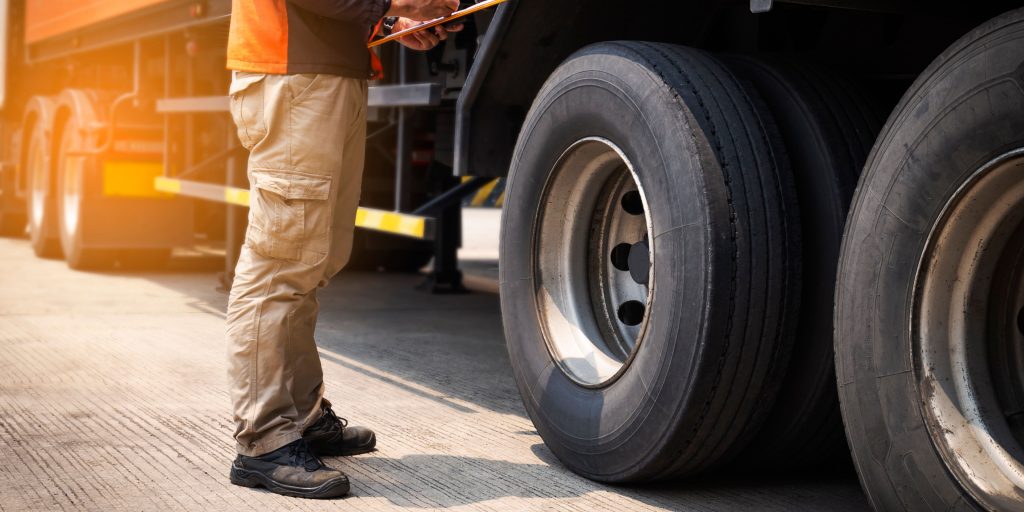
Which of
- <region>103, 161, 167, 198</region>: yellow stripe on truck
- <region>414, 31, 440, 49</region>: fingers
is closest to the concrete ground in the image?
<region>414, 31, 440, 49</region>: fingers

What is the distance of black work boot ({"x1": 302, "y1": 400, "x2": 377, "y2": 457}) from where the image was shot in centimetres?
364

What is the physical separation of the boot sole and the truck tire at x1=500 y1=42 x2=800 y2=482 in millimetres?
599

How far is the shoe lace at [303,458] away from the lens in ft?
10.8

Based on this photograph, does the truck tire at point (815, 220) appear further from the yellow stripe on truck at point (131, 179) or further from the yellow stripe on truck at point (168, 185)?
the yellow stripe on truck at point (131, 179)

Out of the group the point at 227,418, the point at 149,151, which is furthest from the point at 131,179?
the point at 227,418

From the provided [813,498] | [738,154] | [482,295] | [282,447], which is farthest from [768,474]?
[482,295]

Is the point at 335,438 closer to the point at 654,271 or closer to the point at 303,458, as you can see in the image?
the point at 303,458

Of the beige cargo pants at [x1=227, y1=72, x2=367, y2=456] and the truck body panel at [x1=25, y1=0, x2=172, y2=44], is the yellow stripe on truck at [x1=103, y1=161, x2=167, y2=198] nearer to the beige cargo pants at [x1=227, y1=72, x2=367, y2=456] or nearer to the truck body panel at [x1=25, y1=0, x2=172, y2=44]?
the truck body panel at [x1=25, y1=0, x2=172, y2=44]

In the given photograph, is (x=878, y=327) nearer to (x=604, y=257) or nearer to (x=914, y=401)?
(x=914, y=401)

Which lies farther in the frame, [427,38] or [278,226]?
[427,38]

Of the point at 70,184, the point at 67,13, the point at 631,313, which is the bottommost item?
the point at 631,313

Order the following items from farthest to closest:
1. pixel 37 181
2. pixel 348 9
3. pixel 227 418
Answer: pixel 37 181
pixel 227 418
pixel 348 9

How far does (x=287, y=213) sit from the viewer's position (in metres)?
3.29

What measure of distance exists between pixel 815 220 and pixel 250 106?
1.43 meters
